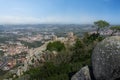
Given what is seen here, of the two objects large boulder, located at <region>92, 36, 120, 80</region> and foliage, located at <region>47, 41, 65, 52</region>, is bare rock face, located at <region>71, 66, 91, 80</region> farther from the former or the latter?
foliage, located at <region>47, 41, 65, 52</region>

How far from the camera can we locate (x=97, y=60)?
19.5 metres

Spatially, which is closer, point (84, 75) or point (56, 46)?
point (84, 75)

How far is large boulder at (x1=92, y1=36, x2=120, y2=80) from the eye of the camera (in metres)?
18.8

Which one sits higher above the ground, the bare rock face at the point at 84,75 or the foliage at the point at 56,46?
the bare rock face at the point at 84,75

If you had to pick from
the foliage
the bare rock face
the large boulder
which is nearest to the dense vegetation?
the foliage

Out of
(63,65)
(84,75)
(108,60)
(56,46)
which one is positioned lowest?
(56,46)

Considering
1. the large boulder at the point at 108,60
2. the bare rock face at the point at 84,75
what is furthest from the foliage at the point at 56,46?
the large boulder at the point at 108,60

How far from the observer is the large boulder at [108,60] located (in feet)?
61.6

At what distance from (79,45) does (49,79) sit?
13202 millimetres

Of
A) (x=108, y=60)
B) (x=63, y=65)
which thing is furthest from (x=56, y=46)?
(x=108, y=60)

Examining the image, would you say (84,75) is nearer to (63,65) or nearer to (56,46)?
(63,65)

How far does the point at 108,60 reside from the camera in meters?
19.0

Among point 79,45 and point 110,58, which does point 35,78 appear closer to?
point 79,45

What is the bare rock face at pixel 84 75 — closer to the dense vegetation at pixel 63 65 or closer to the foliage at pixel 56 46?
the dense vegetation at pixel 63 65
